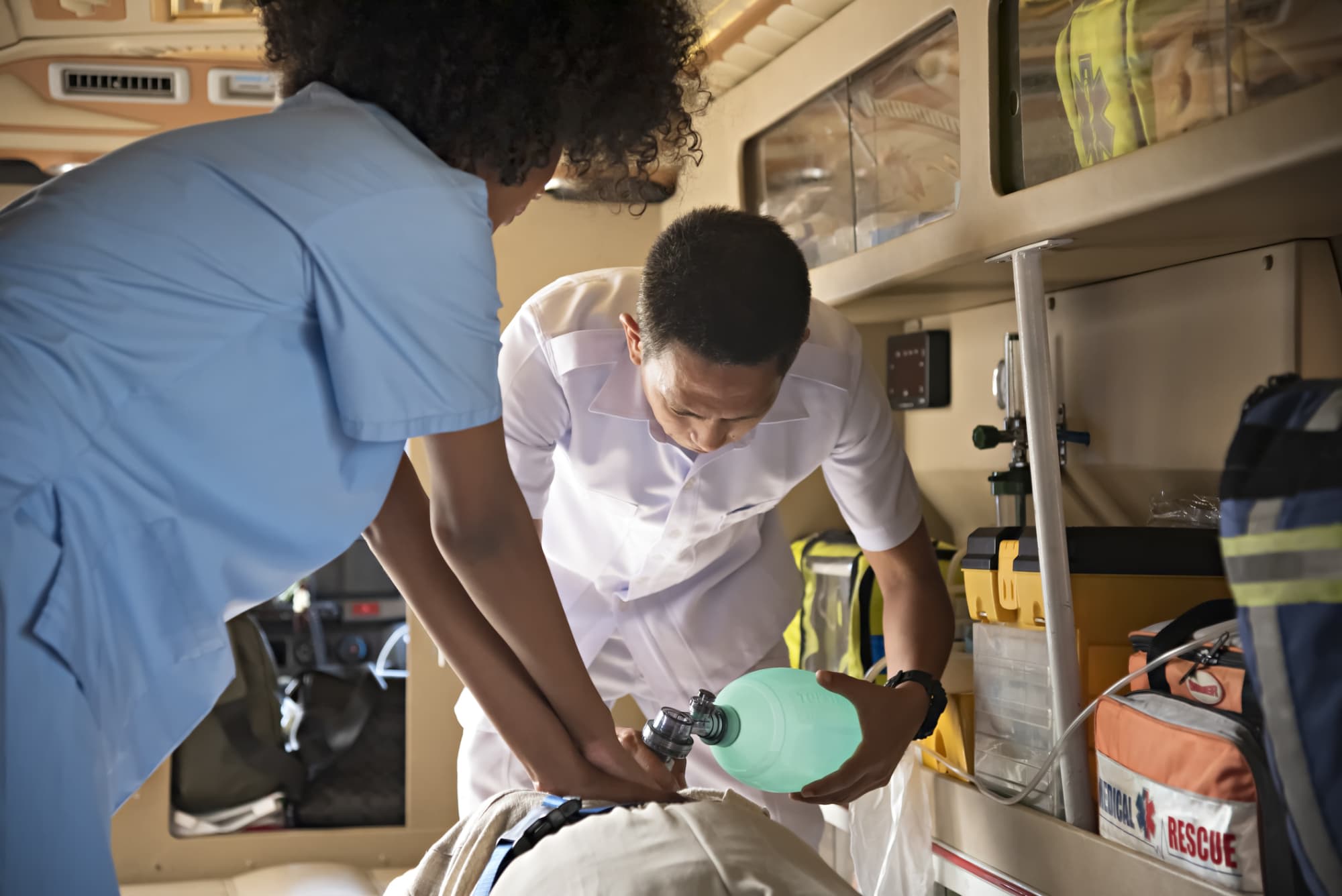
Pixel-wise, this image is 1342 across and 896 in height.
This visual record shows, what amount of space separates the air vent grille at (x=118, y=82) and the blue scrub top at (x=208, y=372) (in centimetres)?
187

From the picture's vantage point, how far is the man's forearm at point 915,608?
1590 mm

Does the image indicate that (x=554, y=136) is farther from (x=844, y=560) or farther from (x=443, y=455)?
(x=844, y=560)

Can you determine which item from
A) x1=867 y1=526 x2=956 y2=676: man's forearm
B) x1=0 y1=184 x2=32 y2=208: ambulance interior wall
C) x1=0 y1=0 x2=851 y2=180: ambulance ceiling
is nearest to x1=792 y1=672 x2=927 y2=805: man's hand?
x1=867 y1=526 x2=956 y2=676: man's forearm

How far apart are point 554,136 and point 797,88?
3.90 ft

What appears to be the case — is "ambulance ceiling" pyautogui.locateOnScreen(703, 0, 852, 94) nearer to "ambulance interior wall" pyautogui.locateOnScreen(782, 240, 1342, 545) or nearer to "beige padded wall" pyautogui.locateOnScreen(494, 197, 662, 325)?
"ambulance interior wall" pyautogui.locateOnScreen(782, 240, 1342, 545)

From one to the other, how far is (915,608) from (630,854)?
79cm

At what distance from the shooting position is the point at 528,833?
101 centimetres

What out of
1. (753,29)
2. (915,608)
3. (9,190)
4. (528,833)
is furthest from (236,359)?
(9,190)

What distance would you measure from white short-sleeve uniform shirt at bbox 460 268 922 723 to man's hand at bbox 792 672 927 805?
33 centimetres

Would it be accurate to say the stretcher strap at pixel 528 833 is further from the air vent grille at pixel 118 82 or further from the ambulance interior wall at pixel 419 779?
the air vent grille at pixel 118 82

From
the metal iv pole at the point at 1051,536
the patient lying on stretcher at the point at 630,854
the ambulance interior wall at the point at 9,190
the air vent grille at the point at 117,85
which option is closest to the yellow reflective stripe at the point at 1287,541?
the patient lying on stretcher at the point at 630,854

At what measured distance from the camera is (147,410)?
756 mm

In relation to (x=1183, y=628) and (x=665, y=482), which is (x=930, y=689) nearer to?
(x=1183, y=628)

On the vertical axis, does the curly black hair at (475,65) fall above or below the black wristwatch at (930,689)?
above
